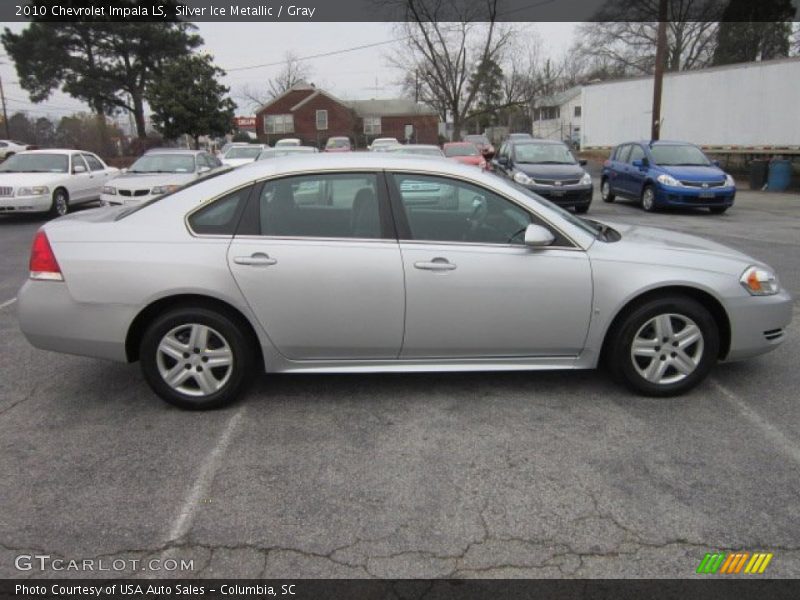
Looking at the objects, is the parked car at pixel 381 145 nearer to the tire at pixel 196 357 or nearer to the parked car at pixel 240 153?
the parked car at pixel 240 153

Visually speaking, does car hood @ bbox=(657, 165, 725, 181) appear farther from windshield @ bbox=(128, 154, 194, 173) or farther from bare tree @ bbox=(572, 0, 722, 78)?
bare tree @ bbox=(572, 0, 722, 78)

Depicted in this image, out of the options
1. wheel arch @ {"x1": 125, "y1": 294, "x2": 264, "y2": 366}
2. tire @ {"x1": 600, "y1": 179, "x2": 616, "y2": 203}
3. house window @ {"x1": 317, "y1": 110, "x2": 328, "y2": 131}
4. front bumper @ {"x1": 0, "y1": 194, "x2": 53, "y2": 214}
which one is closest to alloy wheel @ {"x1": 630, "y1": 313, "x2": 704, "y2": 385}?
wheel arch @ {"x1": 125, "y1": 294, "x2": 264, "y2": 366}

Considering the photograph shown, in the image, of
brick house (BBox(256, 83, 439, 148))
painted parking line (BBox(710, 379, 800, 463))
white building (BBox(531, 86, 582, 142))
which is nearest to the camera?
painted parking line (BBox(710, 379, 800, 463))

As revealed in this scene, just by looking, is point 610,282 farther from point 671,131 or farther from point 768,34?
point 768,34

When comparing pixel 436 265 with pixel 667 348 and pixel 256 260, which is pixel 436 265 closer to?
pixel 256 260

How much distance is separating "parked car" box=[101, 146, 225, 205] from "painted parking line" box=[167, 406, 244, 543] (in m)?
8.00

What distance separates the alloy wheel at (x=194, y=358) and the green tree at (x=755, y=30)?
4716 centimetres

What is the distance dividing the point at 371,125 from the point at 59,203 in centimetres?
5811

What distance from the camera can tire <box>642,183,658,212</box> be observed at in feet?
48.0

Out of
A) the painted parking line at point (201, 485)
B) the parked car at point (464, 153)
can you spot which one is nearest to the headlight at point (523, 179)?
the parked car at point (464, 153)

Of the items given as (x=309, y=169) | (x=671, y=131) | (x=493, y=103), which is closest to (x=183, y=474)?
(x=309, y=169)

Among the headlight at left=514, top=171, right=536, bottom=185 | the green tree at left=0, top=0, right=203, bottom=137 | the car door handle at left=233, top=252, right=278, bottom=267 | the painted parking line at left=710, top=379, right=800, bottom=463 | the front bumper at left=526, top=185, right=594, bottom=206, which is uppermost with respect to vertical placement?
the green tree at left=0, top=0, right=203, bottom=137
